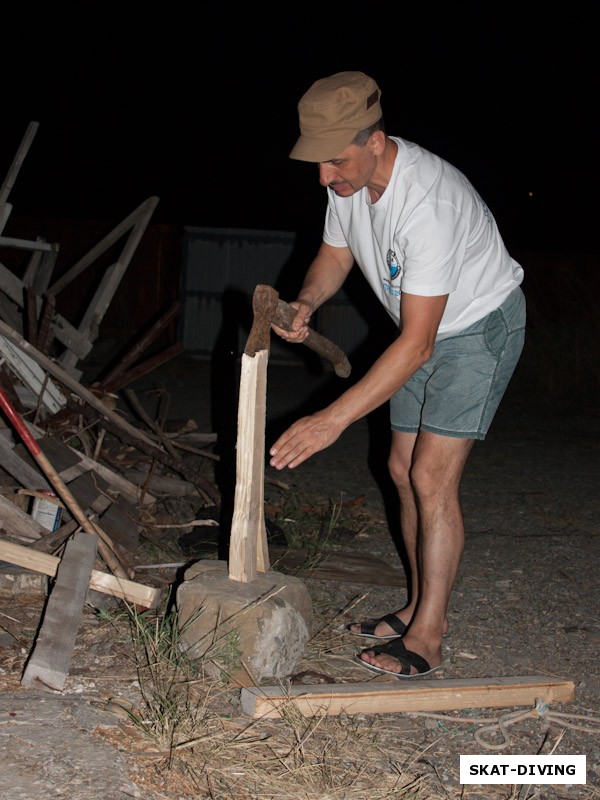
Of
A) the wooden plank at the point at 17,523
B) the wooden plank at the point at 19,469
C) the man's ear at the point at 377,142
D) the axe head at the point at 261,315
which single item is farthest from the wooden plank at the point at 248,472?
the wooden plank at the point at 19,469

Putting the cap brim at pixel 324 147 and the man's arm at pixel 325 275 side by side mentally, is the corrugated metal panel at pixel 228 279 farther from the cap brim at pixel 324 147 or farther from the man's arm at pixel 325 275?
the cap brim at pixel 324 147

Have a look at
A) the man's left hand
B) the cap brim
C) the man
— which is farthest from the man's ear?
the man's left hand

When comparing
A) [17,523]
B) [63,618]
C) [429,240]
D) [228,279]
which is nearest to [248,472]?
[63,618]

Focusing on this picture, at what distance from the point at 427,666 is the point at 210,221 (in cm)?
2351

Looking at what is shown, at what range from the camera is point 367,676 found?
10.9ft

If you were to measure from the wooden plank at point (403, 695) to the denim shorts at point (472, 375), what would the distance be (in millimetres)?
907

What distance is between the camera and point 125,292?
13.1 metres

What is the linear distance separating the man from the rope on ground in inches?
12.9

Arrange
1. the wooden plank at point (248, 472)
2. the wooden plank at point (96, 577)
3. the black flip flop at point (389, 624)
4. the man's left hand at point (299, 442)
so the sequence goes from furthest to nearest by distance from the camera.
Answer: the black flip flop at point (389, 624) → the wooden plank at point (96, 577) → the wooden plank at point (248, 472) → the man's left hand at point (299, 442)

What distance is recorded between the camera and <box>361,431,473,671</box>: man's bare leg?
3.34m

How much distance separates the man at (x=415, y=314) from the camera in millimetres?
2955

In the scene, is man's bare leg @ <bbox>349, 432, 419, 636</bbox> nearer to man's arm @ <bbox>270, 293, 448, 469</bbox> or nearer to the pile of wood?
man's arm @ <bbox>270, 293, 448, 469</bbox>

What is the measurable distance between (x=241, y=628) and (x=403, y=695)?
604mm

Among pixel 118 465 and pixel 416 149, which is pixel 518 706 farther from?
pixel 118 465
